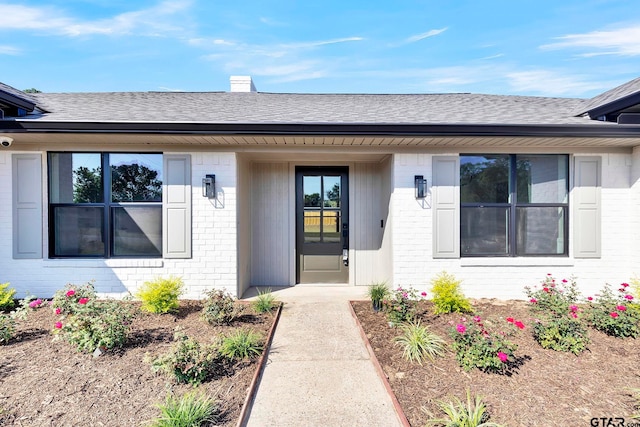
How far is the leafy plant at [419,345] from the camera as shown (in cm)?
306

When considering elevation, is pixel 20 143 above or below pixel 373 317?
above

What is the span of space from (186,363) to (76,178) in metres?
4.00

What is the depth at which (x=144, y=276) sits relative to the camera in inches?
191

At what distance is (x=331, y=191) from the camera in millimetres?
6012

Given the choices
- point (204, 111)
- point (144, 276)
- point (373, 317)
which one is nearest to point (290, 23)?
point (204, 111)

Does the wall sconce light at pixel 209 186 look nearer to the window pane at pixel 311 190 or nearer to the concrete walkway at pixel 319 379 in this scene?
the window pane at pixel 311 190

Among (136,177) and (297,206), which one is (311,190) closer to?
(297,206)

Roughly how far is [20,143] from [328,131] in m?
4.74

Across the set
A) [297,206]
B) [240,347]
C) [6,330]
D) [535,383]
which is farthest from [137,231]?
[535,383]

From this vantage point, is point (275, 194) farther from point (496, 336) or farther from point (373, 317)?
point (496, 336)

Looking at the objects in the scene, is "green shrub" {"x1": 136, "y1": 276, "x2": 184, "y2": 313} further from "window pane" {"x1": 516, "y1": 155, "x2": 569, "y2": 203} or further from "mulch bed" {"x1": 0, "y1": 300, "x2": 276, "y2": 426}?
"window pane" {"x1": 516, "y1": 155, "x2": 569, "y2": 203}

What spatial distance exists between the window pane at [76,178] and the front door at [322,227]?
334 cm

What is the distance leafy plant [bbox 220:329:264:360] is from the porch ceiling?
2.71m

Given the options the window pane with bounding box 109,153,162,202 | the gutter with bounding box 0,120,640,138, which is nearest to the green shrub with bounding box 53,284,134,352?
the window pane with bounding box 109,153,162,202
